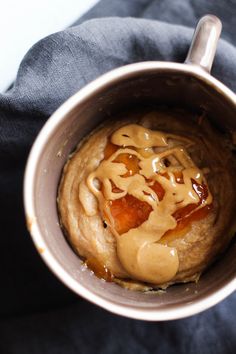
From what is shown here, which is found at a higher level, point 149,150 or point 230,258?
point 149,150

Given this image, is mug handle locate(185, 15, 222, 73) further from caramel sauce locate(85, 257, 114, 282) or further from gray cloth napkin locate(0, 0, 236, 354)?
caramel sauce locate(85, 257, 114, 282)

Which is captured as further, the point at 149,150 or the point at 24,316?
the point at 24,316

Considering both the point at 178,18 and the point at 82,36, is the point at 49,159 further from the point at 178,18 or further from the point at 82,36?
the point at 178,18

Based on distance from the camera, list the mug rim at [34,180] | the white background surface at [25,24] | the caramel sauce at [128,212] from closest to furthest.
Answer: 1. the mug rim at [34,180]
2. the caramel sauce at [128,212]
3. the white background surface at [25,24]

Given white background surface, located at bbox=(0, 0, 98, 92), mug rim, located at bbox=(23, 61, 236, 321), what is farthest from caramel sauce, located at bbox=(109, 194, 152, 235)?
white background surface, located at bbox=(0, 0, 98, 92)

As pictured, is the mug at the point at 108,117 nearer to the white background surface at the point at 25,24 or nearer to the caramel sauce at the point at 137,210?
the caramel sauce at the point at 137,210

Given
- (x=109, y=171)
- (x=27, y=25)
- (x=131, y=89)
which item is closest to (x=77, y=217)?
(x=109, y=171)

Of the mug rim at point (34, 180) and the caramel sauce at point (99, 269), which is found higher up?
the mug rim at point (34, 180)

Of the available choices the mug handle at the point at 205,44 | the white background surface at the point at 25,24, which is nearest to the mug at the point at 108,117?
the mug handle at the point at 205,44
